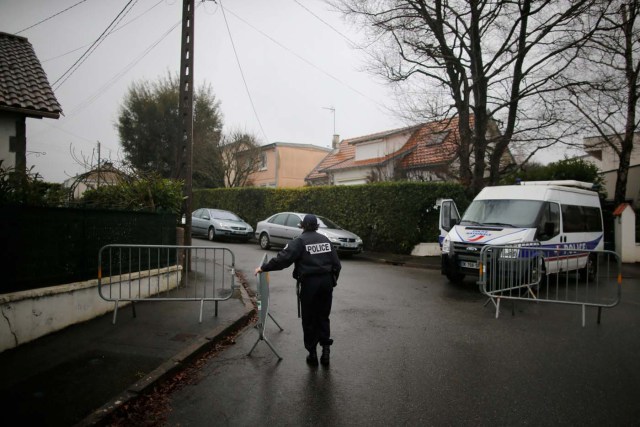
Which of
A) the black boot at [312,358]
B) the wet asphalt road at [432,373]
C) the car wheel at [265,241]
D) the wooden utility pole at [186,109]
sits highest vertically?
the wooden utility pole at [186,109]

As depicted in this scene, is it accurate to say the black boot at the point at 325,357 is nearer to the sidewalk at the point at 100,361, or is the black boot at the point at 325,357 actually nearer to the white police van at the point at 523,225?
the sidewalk at the point at 100,361

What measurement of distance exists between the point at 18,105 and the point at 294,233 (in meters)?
9.17

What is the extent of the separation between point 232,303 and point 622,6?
48.7ft

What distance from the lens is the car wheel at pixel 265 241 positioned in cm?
1762

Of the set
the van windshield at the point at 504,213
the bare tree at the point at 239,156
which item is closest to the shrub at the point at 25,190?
the van windshield at the point at 504,213

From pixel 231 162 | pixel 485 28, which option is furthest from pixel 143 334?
pixel 231 162

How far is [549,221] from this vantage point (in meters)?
10.2

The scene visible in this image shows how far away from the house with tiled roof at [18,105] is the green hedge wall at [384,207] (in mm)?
10771

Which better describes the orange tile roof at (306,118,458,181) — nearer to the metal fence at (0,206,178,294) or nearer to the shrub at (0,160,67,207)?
the metal fence at (0,206,178,294)

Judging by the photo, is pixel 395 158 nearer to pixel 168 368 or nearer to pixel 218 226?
pixel 218 226

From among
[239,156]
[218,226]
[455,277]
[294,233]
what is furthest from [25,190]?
[239,156]

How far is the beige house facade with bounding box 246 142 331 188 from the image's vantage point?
36.0m

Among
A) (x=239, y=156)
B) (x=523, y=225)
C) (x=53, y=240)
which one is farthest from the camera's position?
(x=239, y=156)

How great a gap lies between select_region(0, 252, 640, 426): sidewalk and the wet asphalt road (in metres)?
0.38
